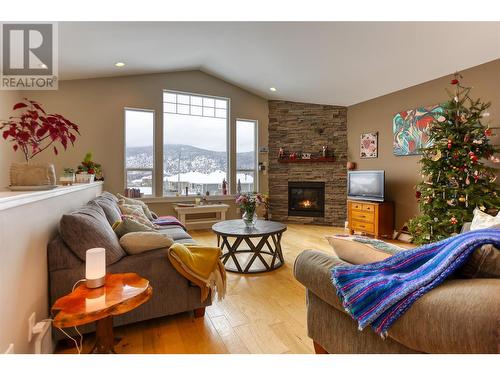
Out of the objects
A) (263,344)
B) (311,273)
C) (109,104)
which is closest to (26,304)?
(263,344)

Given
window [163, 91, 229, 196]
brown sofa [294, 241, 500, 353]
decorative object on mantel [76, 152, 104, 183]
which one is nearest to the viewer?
brown sofa [294, 241, 500, 353]

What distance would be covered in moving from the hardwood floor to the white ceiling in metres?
3.16

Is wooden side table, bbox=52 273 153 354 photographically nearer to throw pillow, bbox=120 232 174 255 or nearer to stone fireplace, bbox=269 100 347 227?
throw pillow, bbox=120 232 174 255

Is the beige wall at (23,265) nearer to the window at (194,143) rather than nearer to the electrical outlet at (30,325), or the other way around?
the electrical outlet at (30,325)

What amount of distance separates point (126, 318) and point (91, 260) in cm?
62

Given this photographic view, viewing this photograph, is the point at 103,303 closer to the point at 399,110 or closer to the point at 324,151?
the point at 399,110

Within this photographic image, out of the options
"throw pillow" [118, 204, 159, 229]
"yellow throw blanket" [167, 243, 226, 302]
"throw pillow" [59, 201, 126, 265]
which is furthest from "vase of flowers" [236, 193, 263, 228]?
"throw pillow" [59, 201, 126, 265]

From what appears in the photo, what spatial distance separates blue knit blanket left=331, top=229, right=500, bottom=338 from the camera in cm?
94

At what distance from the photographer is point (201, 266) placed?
194 cm

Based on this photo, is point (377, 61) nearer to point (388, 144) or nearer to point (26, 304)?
point (388, 144)

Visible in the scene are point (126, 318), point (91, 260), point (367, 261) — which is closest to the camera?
point (367, 261)

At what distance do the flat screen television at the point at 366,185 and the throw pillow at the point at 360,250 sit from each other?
11.8 feet

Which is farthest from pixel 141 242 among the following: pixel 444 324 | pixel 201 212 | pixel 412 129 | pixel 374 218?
pixel 412 129
